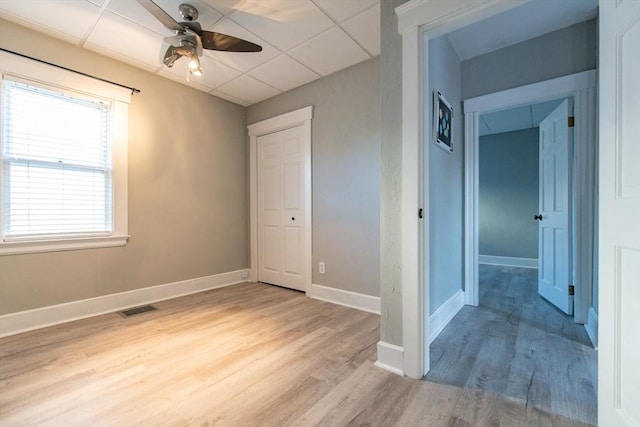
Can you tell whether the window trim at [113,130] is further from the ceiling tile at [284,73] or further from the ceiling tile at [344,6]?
the ceiling tile at [344,6]

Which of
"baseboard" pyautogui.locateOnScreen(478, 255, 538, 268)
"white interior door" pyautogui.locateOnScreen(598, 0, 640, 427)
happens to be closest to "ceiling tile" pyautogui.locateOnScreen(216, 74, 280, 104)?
"white interior door" pyautogui.locateOnScreen(598, 0, 640, 427)

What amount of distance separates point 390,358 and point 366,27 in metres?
2.52

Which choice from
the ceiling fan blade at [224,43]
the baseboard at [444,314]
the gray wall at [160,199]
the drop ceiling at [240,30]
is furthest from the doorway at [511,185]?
the gray wall at [160,199]

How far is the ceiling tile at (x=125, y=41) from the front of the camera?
7.34ft

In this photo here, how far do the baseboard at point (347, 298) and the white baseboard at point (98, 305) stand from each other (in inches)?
53.1

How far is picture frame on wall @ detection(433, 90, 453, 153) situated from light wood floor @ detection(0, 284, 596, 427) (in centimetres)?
166

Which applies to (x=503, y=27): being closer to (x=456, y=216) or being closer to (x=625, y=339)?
(x=456, y=216)

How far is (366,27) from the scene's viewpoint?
7.55 feet

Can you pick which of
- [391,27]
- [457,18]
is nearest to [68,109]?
[391,27]

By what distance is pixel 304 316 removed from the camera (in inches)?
103

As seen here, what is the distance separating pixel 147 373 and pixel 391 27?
259cm

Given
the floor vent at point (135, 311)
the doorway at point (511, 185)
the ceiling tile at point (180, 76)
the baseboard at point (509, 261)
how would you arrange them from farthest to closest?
1. the baseboard at point (509, 261)
2. the doorway at point (511, 185)
3. the ceiling tile at point (180, 76)
4. the floor vent at point (135, 311)

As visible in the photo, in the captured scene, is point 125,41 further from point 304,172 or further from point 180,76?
point 304,172

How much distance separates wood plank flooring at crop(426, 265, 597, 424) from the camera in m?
1.45
